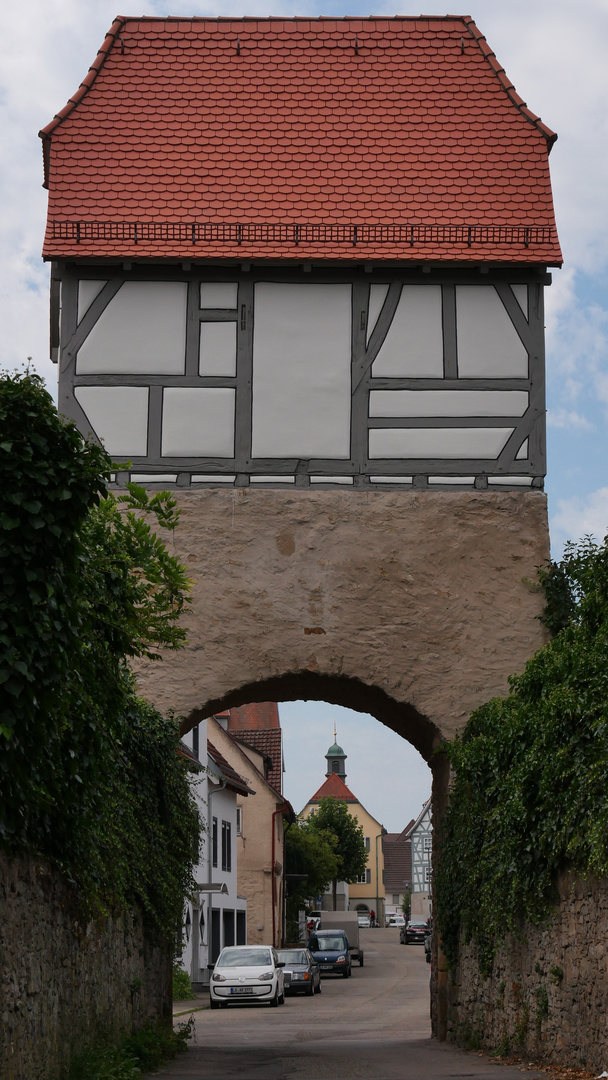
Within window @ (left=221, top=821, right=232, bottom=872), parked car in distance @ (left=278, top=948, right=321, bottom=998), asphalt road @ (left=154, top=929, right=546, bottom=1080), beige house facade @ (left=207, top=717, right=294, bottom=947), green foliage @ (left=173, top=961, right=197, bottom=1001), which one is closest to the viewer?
asphalt road @ (left=154, top=929, right=546, bottom=1080)

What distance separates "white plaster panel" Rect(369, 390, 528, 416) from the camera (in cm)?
1370

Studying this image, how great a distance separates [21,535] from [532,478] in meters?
8.52

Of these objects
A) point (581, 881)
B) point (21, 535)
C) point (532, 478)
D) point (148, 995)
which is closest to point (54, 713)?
point (21, 535)

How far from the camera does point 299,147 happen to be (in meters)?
14.7

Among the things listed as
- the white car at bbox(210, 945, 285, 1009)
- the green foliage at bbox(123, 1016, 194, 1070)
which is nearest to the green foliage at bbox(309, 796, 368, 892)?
the white car at bbox(210, 945, 285, 1009)

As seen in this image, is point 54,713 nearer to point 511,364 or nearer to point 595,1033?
point 595,1033

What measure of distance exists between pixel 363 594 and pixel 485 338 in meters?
3.09

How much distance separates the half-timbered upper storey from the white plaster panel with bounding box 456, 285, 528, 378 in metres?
0.02

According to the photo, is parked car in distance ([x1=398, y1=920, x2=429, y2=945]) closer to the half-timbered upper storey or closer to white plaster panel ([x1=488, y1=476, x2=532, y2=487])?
white plaster panel ([x1=488, y1=476, x2=532, y2=487])

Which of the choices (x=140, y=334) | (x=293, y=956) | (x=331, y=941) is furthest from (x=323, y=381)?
(x=331, y=941)

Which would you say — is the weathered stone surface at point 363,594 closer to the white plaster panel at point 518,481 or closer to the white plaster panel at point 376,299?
the white plaster panel at point 518,481

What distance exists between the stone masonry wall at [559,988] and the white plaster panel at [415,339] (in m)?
6.11

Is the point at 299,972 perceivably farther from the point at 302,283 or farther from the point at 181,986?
the point at 302,283

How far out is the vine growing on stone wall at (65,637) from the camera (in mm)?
5996
